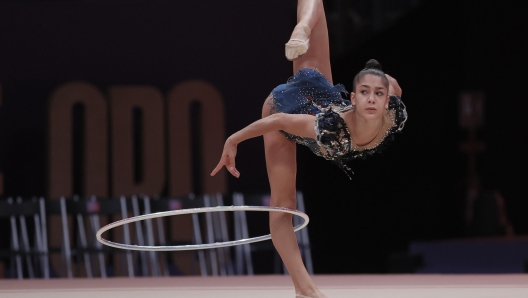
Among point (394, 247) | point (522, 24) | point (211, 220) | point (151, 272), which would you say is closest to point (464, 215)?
point (394, 247)

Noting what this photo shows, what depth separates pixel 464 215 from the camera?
859cm

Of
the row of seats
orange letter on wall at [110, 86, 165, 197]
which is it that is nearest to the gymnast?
the row of seats

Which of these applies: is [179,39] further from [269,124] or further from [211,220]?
[269,124]

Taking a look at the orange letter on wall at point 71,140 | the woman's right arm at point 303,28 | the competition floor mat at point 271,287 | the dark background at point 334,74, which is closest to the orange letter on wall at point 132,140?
the orange letter on wall at point 71,140

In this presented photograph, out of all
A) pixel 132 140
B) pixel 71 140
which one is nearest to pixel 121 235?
pixel 132 140

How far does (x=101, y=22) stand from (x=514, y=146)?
4692 millimetres

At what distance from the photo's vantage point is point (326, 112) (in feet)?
10.2

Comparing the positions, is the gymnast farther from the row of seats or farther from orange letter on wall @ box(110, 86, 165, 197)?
orange letter on wall @ box(110, 86, 165, 197)

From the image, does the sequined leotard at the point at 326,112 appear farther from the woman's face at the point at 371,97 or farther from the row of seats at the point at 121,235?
the row of seats at the point at 121,235

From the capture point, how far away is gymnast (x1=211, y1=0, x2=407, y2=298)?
305cm

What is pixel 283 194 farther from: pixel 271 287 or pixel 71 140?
pixel 71 140

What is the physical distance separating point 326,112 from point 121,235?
17.2 feet

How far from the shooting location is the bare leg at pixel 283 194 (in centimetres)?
340

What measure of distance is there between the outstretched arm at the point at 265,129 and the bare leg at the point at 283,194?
315 millimetres
